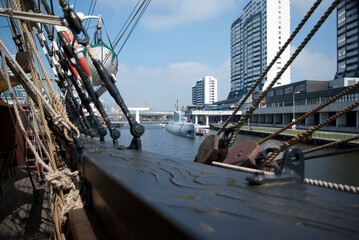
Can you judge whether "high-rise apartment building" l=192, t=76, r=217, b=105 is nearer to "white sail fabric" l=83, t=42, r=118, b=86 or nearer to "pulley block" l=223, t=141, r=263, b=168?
"white sail fabric" l=83, t=42, r=118, b=86

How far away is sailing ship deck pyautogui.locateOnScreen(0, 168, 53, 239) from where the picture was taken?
3367 mm

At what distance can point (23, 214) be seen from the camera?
3.99m

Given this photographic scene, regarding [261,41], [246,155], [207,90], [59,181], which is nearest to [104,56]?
[59,181]

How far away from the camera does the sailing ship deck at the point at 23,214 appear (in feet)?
11.0

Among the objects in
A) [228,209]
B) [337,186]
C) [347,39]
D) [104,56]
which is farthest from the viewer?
[347,39]

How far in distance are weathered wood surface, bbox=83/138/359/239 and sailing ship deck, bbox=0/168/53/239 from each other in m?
3.08

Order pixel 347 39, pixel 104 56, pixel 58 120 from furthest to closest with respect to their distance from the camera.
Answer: pixel 347 39
pixel 104 56
pixel 58 120

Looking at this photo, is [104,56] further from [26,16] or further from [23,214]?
[26,16]

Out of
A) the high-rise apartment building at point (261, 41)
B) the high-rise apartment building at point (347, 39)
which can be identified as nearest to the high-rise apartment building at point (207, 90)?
the high-rise apartment building at point (261, 41)

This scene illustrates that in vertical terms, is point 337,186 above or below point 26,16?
below

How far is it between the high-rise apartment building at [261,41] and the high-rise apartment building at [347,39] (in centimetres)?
1320

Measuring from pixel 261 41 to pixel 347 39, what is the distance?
26.3 metres

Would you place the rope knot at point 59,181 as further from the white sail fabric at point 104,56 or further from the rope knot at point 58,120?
the white sail fabric at point 104,56

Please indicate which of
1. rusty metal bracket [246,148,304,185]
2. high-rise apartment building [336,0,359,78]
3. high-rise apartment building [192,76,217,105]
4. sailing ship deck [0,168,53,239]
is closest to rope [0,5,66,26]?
rusty metal bracket [246,148,304,185]
